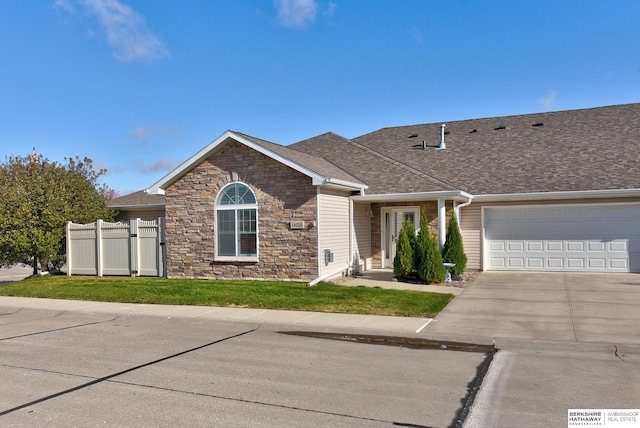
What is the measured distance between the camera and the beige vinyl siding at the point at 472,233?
1856 centimetres

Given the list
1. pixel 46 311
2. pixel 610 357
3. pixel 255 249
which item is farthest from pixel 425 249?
pixel 46 311

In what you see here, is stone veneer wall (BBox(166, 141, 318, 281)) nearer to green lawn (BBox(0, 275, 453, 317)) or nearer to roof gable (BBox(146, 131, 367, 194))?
roof gable (BBox(146, 131, 367, 194))

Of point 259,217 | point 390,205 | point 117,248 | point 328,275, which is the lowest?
point 328,275

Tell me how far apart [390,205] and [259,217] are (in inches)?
201

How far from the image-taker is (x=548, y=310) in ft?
36.3

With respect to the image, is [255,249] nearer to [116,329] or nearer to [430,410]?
[116,329]

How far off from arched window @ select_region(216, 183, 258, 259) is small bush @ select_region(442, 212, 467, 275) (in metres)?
5.90

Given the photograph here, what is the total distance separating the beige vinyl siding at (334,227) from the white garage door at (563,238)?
516 centimetres

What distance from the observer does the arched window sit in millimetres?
16094

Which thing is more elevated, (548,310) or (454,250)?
Answer: (454,250)

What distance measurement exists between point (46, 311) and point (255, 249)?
5829 millimetres

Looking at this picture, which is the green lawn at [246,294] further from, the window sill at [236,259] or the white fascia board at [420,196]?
the white fascia board at [420,196]

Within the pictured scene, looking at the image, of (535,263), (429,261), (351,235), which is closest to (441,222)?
(429,261)

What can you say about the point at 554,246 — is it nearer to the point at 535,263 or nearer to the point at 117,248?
the point at 535,263
